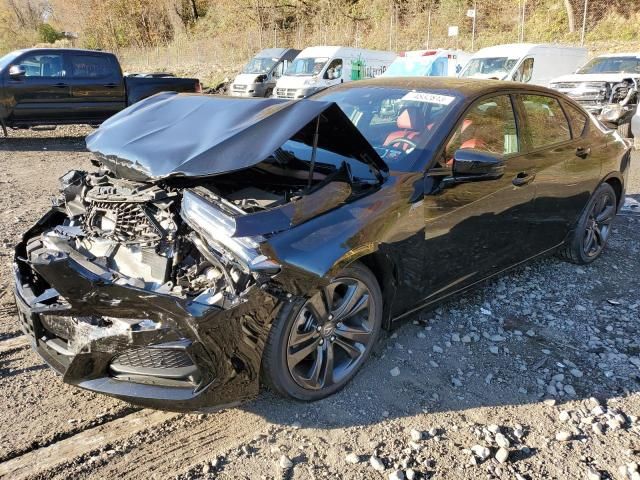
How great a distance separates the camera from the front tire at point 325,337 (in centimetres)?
265

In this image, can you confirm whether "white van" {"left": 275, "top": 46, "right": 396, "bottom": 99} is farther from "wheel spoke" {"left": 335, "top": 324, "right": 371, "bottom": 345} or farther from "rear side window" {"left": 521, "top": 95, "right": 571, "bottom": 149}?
"wheel spoke" {"left": 335, "top": 324, "right": 371, "bottom": 345}

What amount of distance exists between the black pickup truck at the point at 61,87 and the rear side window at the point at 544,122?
10172 millimetres

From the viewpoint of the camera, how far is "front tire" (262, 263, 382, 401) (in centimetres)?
265

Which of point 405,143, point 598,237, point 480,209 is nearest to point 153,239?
point 405,143

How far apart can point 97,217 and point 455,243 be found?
7.16 feet

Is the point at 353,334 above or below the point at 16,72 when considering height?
below

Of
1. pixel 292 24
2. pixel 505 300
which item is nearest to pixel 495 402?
pixel 505 300

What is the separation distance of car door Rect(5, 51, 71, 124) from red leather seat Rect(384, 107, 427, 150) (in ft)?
32.6

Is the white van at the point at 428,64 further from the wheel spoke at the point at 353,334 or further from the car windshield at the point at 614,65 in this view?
the wheel spoke at the point at 353,334

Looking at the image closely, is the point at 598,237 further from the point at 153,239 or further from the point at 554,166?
the point at 153,239

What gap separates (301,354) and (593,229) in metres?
3.47

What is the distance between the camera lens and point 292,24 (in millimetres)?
34594

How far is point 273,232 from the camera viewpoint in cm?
253

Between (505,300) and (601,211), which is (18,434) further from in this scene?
(601,211)
